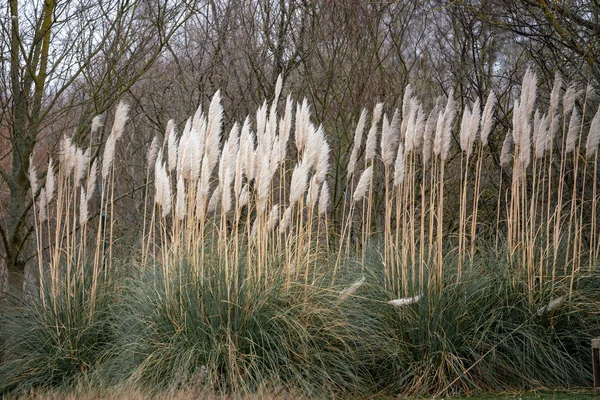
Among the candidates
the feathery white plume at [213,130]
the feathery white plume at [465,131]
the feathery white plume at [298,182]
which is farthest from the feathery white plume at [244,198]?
the feathery white plume at [465,131]

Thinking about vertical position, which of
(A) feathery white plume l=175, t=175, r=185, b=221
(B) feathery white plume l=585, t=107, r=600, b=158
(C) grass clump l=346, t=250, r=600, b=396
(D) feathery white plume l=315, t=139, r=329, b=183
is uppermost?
(B) feathery white plume l=585, t=107, r=600, b=158

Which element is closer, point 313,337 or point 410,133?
point 313,337

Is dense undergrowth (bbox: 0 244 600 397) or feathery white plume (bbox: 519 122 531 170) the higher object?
feathery white plume (bbox: 519 122 531 170)

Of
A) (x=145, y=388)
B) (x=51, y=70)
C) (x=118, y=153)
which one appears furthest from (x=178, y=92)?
(x=145, y=388)

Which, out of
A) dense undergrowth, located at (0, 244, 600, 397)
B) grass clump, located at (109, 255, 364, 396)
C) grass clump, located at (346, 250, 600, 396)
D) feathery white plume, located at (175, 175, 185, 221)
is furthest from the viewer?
feathery white plume, located at (175, 175, 185, 221)

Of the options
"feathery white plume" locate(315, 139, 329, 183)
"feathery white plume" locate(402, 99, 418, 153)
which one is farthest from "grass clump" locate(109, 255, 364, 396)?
"feathery white plume" locate(402, 99, 418, 153)

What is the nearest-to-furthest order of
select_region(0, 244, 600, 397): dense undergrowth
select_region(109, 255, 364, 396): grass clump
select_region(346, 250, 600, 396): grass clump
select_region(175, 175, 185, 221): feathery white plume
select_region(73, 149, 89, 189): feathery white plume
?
select_region(109, 255, 364, 396): grass clump
select_region(0, 244, 600, 397): dense undergrowth
select_region(346, 250, 600, 396): grass clump
select_region(175, 175, 185, 221): feathery white plume
select_region(73, 149, 89, 189): feathery white plume

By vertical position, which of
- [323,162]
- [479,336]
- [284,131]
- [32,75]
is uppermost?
[32,75]

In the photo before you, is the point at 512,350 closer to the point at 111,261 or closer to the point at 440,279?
the point at 440,279

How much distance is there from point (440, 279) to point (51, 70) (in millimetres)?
4134

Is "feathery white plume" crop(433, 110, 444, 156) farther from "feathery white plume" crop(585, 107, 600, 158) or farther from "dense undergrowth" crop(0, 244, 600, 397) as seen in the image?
"feathery white plume" crop(585, 107, 600, 158)

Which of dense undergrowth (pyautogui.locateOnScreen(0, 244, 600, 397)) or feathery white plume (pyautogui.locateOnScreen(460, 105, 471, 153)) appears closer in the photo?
dense undergrowth (pyautogui.locateOnScreen(0, 244, 600, 397))

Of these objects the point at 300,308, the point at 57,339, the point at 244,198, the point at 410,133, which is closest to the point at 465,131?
the point at 410,133

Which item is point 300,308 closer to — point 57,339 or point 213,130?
point 213,130
